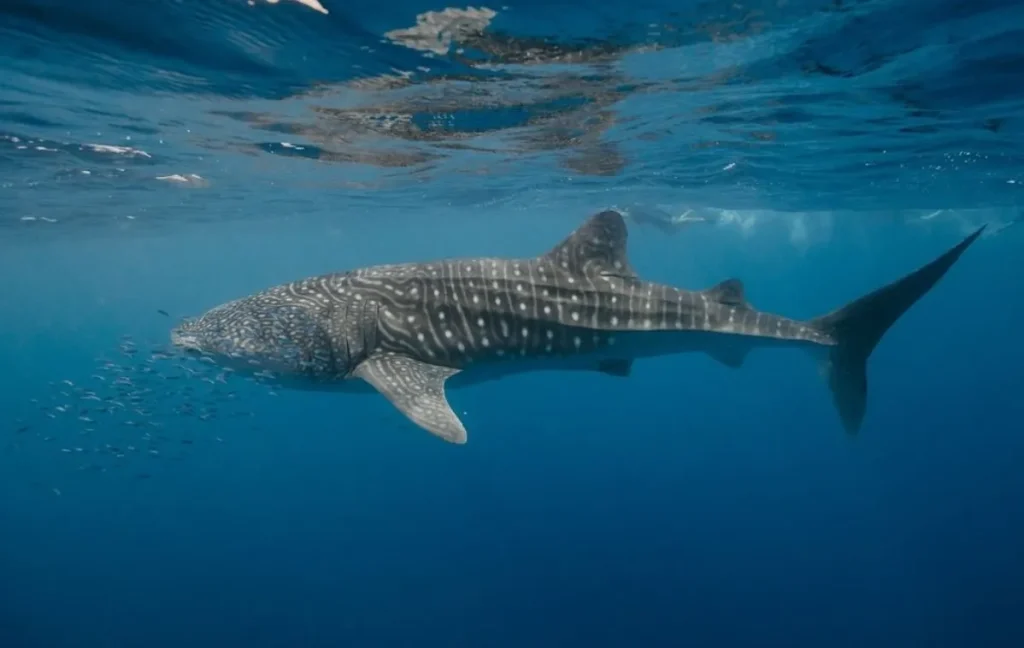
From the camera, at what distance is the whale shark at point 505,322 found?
8.03 m

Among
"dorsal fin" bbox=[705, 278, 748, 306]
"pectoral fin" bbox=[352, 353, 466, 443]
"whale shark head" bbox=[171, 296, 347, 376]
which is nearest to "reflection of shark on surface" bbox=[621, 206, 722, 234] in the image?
"dorsal fin" bbox=[705, 278, 748, 306]

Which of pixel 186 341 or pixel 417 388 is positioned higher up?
pixel 417 388

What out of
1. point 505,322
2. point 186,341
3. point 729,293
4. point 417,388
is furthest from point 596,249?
point 186,341

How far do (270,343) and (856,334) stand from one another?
7.33 m

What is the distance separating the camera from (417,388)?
741 centimetres

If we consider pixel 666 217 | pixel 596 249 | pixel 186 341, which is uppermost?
pixel 666 217

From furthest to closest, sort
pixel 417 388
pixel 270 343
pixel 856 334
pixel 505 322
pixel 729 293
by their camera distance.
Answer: pixel 729 293 → pixel 856 334 → pixel 505 322 → pixel 270 343 → pixel 417 388

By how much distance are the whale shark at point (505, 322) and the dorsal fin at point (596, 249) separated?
1 cm

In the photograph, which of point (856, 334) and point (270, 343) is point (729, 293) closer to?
point (856, 334)

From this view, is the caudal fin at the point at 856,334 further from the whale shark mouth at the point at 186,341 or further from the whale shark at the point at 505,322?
the whale shark mouth at the point at 186,341

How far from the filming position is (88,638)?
19.6m

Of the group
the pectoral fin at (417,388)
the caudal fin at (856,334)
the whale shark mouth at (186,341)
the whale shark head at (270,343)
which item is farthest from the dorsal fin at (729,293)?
the whale shark mouth at (186,341)

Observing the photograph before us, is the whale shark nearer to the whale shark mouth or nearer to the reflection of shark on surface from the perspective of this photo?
the whale shark mouth

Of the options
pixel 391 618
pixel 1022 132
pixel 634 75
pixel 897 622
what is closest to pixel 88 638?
pixel 391 618
